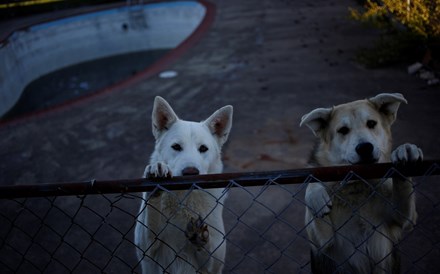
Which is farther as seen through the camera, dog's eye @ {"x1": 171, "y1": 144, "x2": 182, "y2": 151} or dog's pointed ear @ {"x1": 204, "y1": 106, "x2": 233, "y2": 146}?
dog's pointed ear @ {"x1": 204, "y1": 106, "x2": 233, "y2": 146}

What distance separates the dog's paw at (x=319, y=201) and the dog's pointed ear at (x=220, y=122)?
110 centimetres

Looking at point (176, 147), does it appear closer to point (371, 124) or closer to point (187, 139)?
point (187, 139)

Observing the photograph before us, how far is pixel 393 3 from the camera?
700 centimetres

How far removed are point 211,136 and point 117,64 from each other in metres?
15.8

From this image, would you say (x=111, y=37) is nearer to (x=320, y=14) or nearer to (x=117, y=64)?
(x=117, y=64)

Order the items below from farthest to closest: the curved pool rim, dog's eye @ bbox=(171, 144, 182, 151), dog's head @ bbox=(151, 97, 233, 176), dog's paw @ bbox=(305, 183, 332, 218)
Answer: the curved pool rim
dog's eye @ bbox=(171, 144, 182, 151)
dog's head @ bbox=(151, 97, 233, 176)
dog's paw @ bbox=(305, 183, 332, 218)

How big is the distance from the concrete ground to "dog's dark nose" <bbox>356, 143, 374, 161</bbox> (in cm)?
79

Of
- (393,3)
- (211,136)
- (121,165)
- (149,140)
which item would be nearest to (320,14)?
(393,3)

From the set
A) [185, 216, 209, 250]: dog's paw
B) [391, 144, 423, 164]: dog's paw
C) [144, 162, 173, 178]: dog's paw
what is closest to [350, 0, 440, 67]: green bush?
[391, 144, 423, 164]: dog's paw

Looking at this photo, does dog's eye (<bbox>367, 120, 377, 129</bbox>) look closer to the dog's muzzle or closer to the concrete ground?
the dog's muzzle

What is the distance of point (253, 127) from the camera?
648cm

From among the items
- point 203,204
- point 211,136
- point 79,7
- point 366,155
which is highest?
point 366,155

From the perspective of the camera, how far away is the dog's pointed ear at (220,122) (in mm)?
3205

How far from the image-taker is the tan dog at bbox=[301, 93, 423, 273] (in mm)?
2406
